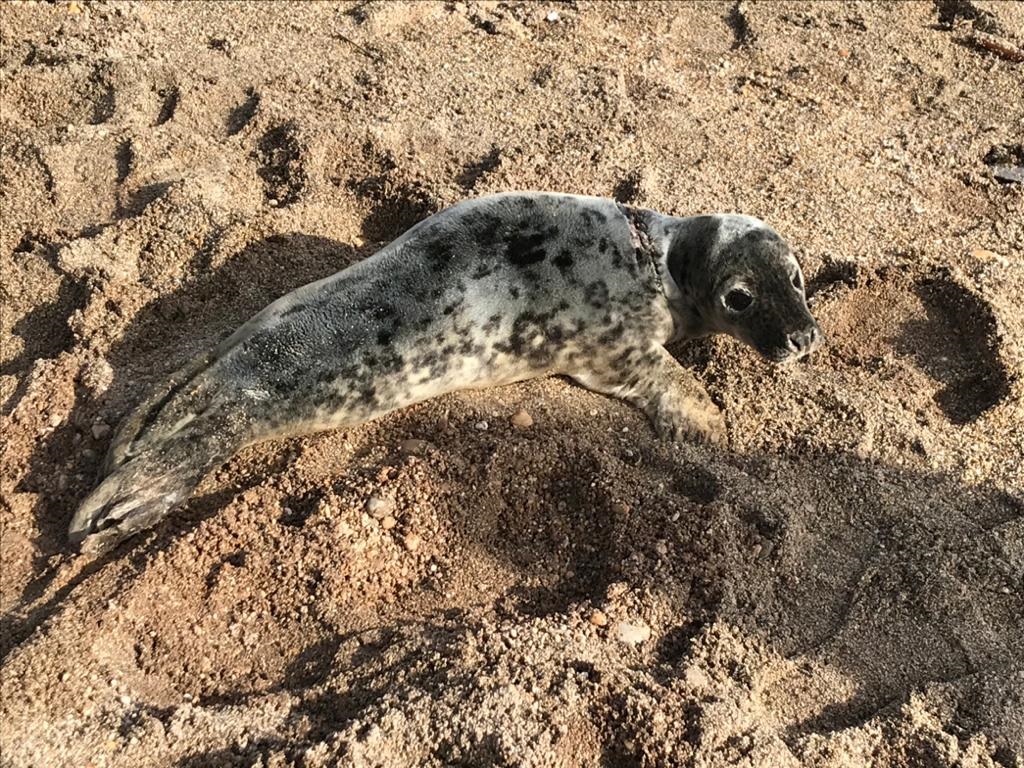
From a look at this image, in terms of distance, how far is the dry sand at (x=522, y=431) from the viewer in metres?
2.62

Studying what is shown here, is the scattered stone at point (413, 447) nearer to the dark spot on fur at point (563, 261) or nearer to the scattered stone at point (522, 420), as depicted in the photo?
the scattered stone at point (522, 420)

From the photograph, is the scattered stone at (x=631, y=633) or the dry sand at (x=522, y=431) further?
the scattered stone at (x=631, y=633)

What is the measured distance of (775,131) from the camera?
17.1ft

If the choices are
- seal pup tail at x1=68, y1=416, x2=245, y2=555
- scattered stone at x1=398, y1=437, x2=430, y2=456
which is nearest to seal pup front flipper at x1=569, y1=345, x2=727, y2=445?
scattered stone at x1=398, y1=437, x2=430, y2=456

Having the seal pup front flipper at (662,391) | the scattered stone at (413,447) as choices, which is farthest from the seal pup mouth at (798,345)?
the scattered stone at (413,447)

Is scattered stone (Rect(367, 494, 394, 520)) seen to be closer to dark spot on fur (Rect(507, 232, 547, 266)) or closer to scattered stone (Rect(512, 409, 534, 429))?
scattered stone (Rect(512, 409, 534, 429))

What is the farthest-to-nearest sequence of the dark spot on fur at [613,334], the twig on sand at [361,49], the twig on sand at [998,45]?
Result: the twig on sand at [998,45]
the twig on sand at [361,49]
the dark spot on fur at [613,334]

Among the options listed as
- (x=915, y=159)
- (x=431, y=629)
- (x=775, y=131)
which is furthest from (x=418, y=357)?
(x=915, y=159)

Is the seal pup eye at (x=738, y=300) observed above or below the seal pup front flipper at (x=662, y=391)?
above

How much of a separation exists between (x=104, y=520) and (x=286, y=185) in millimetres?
2222

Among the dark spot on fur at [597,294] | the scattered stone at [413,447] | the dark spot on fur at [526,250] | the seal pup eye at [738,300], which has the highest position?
the dark spot on fur at [526,250]

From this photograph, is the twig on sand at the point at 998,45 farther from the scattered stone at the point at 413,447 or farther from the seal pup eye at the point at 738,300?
the scattered stone at the point at 413,447

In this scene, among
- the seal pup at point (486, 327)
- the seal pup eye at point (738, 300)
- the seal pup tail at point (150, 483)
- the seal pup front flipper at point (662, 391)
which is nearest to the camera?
the seal pup tail at point (150, 483)

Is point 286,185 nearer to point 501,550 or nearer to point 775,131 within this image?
point 501,550
